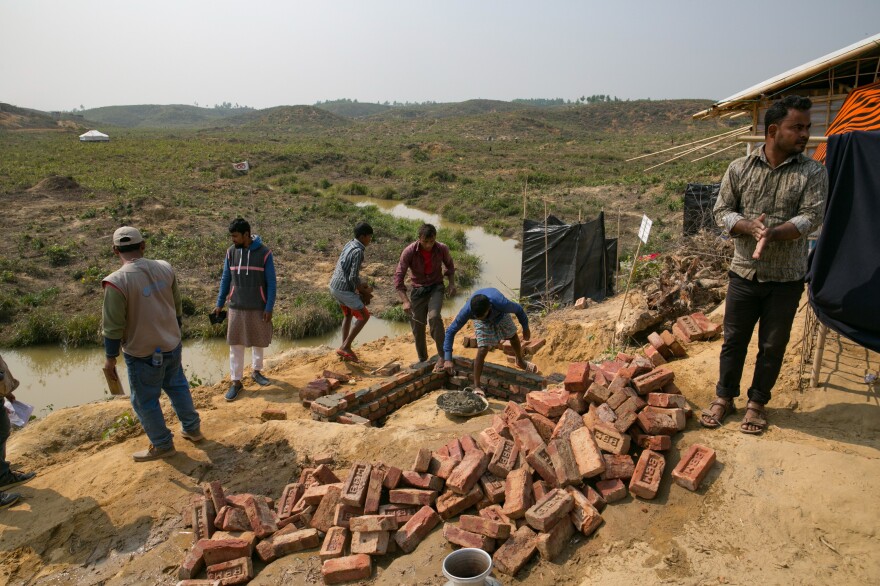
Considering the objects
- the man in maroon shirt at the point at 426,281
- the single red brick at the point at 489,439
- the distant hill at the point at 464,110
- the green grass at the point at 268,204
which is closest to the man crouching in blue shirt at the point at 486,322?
the man in maroon shirt at the point at 426,281

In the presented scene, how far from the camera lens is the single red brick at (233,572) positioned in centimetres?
302

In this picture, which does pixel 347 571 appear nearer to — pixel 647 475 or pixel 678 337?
pixel 647 475

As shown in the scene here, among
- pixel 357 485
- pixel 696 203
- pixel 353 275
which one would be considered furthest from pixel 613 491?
pixel 696 203

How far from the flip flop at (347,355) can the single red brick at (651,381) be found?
3.87 metres

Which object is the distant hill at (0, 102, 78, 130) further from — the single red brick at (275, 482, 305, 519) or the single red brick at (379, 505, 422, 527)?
the single red brick at (379, 505, 422, 527)

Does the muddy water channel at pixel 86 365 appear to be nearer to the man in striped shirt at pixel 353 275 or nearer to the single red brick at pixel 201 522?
the man in striped shirt at pixel 353 275

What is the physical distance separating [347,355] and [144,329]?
2.99 metres

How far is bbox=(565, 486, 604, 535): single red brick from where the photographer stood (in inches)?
115

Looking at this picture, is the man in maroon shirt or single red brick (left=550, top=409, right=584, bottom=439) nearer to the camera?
single red brick (left=550, top=409, right=584, bottom=439)

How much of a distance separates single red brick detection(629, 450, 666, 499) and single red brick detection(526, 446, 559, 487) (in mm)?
425

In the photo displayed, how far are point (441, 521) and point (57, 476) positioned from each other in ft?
9.86

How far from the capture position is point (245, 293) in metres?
5.49

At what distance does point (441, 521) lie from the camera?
10.7 feet

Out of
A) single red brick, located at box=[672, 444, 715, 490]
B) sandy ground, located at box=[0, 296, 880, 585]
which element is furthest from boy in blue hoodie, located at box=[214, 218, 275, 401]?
single red brick, located at box=[672, 444, 715, 490]
